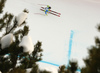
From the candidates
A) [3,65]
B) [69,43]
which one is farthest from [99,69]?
[69,43]

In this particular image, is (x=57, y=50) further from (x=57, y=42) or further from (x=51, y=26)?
(x=51, y=26)

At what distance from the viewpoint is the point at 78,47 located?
2445mm

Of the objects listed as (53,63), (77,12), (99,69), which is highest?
(77,12)

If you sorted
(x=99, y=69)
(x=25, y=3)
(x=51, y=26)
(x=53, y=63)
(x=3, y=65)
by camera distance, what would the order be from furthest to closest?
(x=25, y=3)
(x=51, y=26)
(x=53, y=63)
(x=3, y=65)
(x=99, y=69)

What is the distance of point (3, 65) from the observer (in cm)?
72

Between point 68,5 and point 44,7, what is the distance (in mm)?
545

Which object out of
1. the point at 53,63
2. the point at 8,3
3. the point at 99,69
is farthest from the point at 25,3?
the point at 99,69

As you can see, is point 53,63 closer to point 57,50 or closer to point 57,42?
point 57,50

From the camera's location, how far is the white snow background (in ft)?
7.75

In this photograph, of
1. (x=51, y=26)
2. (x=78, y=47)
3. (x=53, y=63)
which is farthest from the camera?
(x=51, y=26)

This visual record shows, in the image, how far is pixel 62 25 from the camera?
2.65 m

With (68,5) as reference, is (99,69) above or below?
below

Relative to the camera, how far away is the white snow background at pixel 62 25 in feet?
7.75

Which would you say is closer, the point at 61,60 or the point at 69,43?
the point at 61,60
